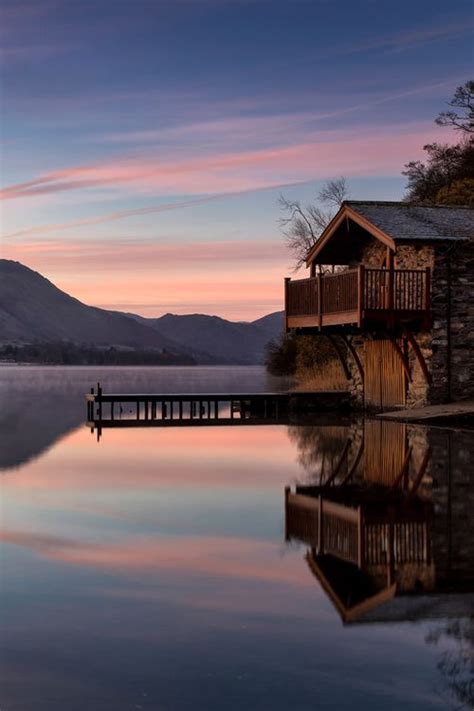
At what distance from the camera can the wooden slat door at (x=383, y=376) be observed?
3541 centimetres

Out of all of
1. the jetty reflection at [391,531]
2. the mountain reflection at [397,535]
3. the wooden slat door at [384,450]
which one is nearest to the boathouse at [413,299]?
the wooden slat door at [384,450]

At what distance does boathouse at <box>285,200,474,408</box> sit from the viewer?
32750 millimetres

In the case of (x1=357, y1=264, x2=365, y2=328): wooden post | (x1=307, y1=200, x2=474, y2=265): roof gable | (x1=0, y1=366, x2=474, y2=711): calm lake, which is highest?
(x1=307, y1=200, x2=474, y2=265): roof gable

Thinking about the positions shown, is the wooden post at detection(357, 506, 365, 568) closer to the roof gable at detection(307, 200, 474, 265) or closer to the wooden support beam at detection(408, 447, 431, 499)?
the wooden support beam at detection(408, 447, 431, 499)

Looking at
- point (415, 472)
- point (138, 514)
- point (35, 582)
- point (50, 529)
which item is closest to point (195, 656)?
point (35, 582)

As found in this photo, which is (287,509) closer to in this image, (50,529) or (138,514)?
(138,514)

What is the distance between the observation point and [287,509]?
15.6 meters

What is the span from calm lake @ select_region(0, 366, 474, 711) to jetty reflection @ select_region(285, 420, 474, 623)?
0.13 feet

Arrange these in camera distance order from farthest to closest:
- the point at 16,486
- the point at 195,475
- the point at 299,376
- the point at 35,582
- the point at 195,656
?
the point at 299,376
the point at 195,475
the point at 16,486
the point at 35,582
the point at 195,656

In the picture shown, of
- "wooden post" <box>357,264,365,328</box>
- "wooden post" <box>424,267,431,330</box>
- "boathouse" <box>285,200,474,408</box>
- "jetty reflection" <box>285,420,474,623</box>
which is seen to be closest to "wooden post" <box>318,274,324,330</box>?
"boathouse" <box>285,200,474,408</box>

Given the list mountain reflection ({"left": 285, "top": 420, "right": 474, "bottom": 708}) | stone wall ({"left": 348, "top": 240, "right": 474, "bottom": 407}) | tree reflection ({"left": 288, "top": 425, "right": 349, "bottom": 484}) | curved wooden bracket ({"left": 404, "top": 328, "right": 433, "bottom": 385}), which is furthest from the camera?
stone wall ({"left": 348, "top": 240, "right": 474, "bottom": 407})

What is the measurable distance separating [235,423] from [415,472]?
19.6m

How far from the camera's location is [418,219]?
3512 centimetres

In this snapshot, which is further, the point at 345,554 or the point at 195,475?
the point at 195,475
